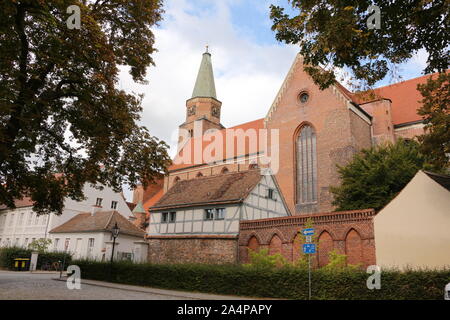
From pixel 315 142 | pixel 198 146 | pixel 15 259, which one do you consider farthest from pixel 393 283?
pixel 198 146

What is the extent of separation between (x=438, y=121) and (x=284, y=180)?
2050 cm

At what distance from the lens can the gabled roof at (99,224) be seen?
3269cm

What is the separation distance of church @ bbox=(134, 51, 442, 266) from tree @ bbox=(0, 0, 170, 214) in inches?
120

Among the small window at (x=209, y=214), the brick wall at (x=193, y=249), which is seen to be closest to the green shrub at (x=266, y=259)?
the brick wall at (x=193, y=249)

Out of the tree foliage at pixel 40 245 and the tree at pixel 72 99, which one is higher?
the tree at pixel 72 99

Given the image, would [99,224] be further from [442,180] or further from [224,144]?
[442,180]

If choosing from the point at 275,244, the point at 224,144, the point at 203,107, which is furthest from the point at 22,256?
the point at 203,107

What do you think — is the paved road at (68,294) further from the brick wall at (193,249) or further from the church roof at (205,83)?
the church roof at (205,83)

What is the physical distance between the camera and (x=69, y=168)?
51.1ft

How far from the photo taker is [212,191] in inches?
973

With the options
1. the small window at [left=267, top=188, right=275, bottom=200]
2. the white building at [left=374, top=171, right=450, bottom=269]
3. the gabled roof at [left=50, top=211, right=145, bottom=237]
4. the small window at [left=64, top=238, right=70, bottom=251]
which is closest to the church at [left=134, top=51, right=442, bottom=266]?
the small window at [left=267, top=188, right=275, bottom=200]

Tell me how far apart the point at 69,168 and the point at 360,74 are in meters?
11.7

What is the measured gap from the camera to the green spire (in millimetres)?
59875

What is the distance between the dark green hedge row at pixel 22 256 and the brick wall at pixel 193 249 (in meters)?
9.88
